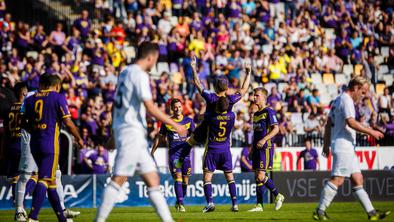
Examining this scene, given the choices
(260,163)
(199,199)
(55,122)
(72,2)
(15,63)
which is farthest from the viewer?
(72,2)

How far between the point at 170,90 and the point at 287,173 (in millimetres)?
5803

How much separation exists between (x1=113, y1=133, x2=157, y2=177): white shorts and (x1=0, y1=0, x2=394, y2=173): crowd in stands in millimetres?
13372

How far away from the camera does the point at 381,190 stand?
25234 mm

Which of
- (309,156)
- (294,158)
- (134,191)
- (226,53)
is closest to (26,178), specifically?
(134,191)

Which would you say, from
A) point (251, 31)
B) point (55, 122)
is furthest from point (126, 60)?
point (55, 122)

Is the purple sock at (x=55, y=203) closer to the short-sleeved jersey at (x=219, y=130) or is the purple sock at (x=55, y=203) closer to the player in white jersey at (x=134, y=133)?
the player in white jersey at (x=134, y=133)

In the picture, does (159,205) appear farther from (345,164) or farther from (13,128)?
(13,128)

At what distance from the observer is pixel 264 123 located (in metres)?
18.5

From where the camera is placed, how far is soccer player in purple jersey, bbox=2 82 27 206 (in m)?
16.3

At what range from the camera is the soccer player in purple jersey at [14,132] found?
53.6 ft

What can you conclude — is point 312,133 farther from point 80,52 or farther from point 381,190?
point 80,52

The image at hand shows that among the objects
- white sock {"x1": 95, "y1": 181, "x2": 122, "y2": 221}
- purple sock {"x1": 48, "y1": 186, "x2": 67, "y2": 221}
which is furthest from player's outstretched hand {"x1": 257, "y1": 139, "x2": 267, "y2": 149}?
white sock {"x1": 95, "y1": 181, "x2": 122, "y2": 221}

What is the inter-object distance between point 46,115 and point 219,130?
Result: 5578 mm

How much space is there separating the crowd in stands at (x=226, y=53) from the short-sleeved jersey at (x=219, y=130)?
7.55 meters
